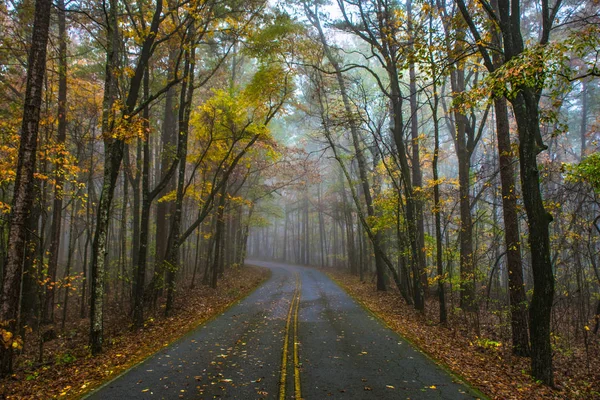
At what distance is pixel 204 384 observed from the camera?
20.1 ft

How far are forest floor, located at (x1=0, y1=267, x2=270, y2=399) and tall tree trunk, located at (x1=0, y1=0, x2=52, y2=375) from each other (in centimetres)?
89

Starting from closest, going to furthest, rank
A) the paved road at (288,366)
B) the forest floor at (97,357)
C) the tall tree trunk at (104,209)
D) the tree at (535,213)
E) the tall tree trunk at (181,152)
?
the paved road at (288,366) < the forest floor at (97,357) < the tree at (535,213) < the tall tree trunk at (104,209) < the tall tree trunk at (181,152)

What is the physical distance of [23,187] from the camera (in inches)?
268

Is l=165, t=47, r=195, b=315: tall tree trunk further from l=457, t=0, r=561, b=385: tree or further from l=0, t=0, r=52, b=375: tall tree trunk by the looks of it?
l=457, t=0, r=561, b=385: tree

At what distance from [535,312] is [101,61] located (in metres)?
19.2

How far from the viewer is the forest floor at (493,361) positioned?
253 inches

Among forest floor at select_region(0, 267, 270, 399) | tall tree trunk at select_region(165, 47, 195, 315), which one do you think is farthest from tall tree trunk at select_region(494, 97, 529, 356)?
tall tree trunk at select_region(165, 47, 195, 315)

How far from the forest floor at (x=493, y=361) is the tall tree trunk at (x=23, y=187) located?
8.93m

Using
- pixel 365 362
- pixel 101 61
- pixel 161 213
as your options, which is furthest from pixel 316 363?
pixel 101 61

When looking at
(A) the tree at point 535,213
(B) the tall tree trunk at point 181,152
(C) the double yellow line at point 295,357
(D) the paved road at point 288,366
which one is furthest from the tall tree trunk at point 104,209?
(A) the tree at point 535,213

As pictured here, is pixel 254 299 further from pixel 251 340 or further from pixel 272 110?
pixel 272 110

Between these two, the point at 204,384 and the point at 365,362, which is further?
the point at 365,362

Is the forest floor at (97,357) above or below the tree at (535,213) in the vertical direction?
below

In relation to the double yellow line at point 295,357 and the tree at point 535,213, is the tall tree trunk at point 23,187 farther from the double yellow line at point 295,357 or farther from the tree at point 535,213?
the tree at point 535,213
